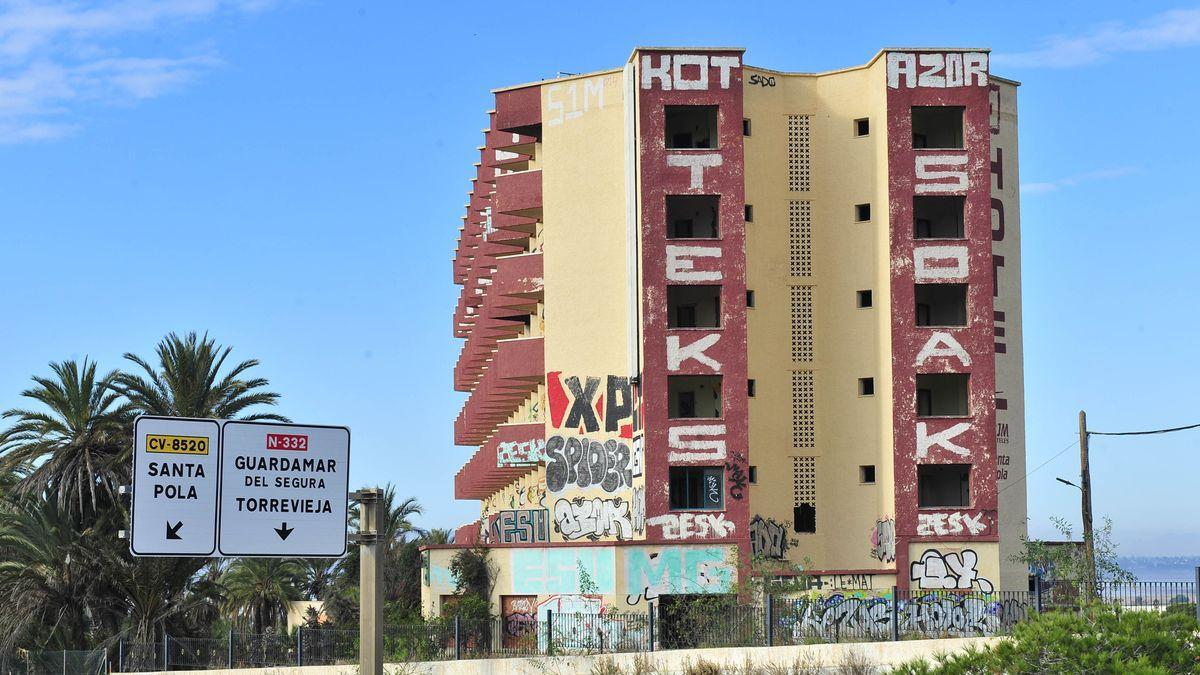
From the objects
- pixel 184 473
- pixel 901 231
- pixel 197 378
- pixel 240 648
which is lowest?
pixel 240 648

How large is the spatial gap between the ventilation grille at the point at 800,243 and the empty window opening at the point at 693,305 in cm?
361

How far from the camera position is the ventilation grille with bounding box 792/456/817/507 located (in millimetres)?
60625

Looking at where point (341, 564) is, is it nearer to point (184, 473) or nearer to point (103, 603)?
point (103, 603)

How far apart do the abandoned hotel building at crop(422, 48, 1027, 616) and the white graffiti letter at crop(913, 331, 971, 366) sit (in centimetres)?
7

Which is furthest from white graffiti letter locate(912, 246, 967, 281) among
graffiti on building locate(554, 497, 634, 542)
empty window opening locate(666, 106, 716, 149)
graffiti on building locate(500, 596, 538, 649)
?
graffiti on building locate(500, 596, 538, 649)

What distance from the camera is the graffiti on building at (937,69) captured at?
59.9m

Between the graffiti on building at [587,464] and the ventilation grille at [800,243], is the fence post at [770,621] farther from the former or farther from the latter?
the ventilation grille at [800,243]

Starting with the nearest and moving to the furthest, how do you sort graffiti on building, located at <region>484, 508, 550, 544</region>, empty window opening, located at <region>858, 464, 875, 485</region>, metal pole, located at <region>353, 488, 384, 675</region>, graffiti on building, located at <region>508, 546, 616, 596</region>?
metal pole, located at <region>353, 488, 384, 675</region>
graffiti on building, located at <region>508, 546, 616, 596</region>
empty window opening, located at <region>858, 464, 875, 485</region>
graffiti on building, located at <region>484, 508, 550, 544</region>

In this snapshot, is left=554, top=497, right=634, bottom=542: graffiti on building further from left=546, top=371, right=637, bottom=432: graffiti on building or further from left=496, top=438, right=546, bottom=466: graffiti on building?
left=496, top=438, right=546, bottom=466: graffiti on building

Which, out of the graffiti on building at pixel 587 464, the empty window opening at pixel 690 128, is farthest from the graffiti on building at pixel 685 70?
the graffiti on building at pixel 587 464

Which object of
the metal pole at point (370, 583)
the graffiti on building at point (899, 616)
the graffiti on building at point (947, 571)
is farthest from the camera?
the graffiti on building at point (947, 571)

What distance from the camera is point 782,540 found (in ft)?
196

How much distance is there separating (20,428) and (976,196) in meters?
35.7

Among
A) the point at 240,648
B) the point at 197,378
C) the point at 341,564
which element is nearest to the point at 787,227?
the point at 197,378
